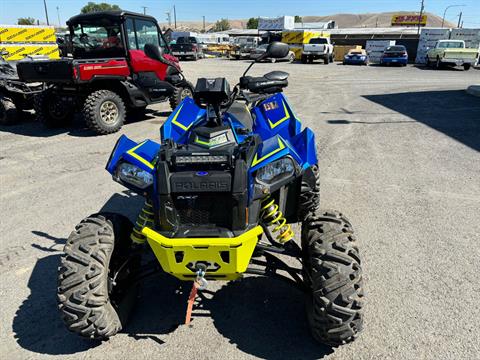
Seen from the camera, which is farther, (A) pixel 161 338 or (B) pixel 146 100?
(B) pixel 146 100

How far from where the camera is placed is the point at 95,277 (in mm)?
2377

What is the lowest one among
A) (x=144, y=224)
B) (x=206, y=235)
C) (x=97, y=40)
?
(x=144, y=224)

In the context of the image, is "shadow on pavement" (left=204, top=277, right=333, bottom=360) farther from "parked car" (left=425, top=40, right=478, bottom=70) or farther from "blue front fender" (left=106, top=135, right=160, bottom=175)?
"parked car" (left=425, top=40, right=478, bottom=70)

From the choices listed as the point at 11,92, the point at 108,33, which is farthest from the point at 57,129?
the point at 108,33

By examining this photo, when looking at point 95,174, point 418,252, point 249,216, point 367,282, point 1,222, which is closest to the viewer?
point 249,216

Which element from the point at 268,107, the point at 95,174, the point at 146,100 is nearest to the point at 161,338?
the point at 268,107

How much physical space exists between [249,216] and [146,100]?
7.26m

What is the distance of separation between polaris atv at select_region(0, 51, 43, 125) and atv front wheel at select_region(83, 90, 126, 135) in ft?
7.46

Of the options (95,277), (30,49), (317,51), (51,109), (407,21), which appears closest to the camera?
(95,277)

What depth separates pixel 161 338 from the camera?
2.73m

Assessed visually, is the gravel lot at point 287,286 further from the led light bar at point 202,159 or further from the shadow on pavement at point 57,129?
the led light bar at point 202,159

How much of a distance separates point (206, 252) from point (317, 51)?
1180 inches

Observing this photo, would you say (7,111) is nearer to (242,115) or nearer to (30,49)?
(242,115)

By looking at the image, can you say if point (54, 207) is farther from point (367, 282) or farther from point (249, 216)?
point (367, 282)
